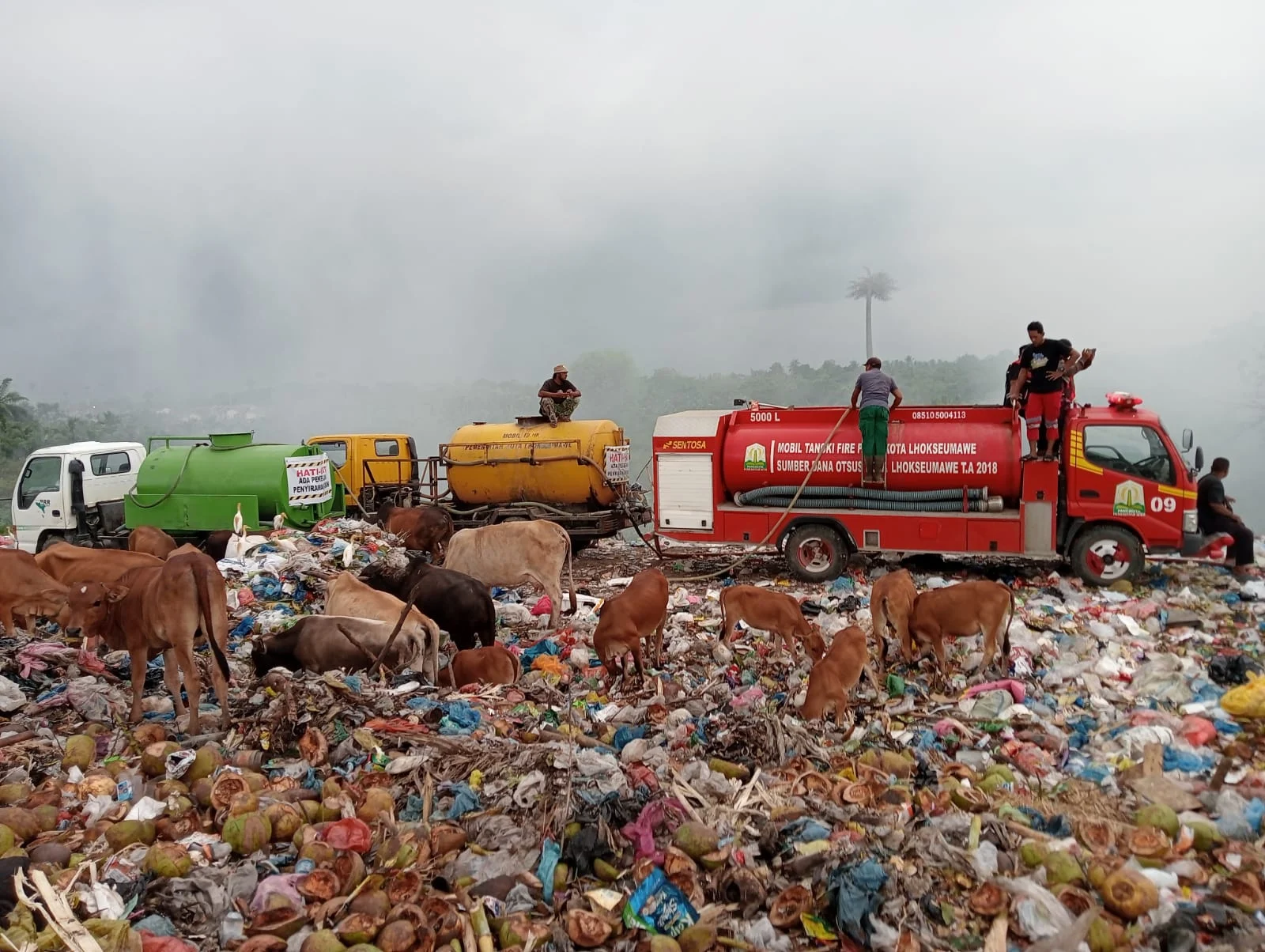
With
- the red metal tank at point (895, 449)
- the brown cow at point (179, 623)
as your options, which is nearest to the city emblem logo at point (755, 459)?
the red metal tank at point (895, 449)

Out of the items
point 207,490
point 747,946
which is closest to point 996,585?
point 747,946

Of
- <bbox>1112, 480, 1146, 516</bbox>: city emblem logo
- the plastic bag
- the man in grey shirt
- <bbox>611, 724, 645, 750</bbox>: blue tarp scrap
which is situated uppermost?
the man in grey shirt

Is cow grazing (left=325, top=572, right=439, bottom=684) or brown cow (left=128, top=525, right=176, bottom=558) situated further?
brown cow (left=128, top=525, right=176, bottom=558)

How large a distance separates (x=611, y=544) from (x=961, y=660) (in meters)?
9.59

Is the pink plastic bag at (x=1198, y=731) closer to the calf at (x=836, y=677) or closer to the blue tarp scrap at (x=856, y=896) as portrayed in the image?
the calf at (x=836, y=677)

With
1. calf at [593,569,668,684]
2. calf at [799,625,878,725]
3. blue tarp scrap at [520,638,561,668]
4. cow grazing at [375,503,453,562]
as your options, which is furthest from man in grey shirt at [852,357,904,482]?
cow grazing at [375,503,453,562]

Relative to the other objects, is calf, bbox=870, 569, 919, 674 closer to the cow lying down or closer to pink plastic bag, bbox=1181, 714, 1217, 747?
pink plastic bag, bbox=1181, 714, 1217, 747

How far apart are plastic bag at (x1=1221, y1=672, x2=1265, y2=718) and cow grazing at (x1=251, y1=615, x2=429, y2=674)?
5.93m

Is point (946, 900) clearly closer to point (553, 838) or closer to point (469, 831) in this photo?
point (553, 838)

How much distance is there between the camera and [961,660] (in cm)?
807

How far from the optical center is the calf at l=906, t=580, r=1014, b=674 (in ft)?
24.5

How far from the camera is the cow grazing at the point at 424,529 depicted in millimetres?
12914

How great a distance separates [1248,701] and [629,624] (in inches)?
175

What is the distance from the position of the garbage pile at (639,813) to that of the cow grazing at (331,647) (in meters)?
0.38
